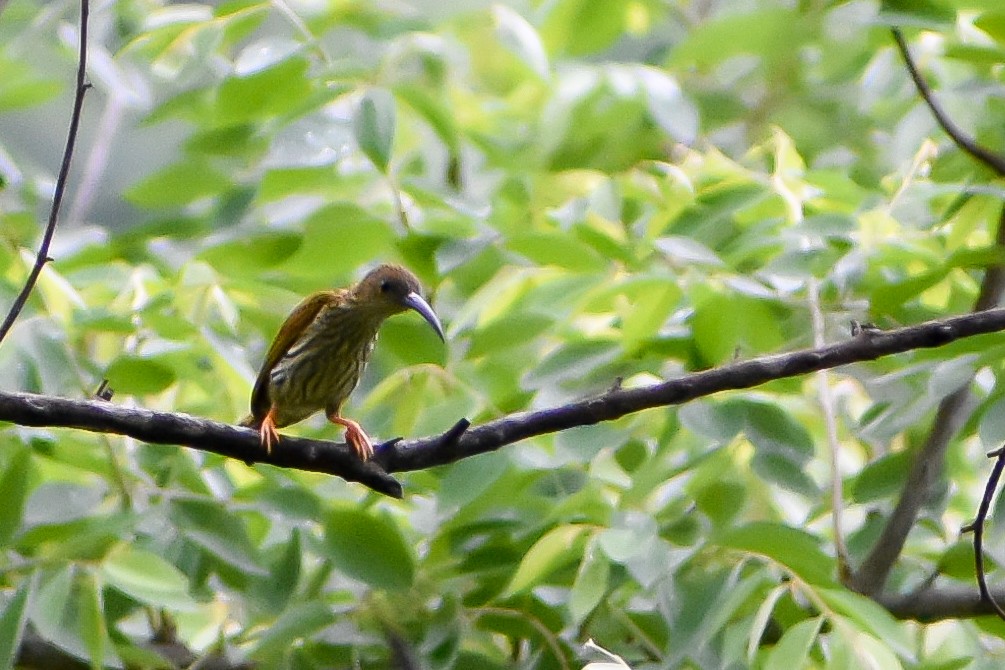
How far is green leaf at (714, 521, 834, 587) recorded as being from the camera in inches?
97.3

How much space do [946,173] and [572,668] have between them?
1602 millimetres

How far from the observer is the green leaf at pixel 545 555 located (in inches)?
101

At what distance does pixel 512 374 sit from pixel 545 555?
29.3 inches

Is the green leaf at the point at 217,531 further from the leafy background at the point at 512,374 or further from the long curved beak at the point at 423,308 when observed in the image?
the long curved beak at the point at 423,308

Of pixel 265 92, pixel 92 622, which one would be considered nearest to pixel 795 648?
pixel 92 622

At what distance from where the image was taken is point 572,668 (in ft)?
9.34

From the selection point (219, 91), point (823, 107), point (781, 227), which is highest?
point (219, 91)

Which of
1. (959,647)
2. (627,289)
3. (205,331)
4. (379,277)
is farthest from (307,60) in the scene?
(959,647)

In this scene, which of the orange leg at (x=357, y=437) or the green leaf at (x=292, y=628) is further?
the orange leg at (x=357, y=437)

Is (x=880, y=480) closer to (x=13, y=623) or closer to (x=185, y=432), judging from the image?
(x=185, y=432)

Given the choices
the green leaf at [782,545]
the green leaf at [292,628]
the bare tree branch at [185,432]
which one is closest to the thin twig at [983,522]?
the green leaf at [782,545]

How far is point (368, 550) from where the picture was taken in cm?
276

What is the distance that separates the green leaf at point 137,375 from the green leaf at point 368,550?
499mm

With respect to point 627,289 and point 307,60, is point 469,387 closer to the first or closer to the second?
point 627,289
